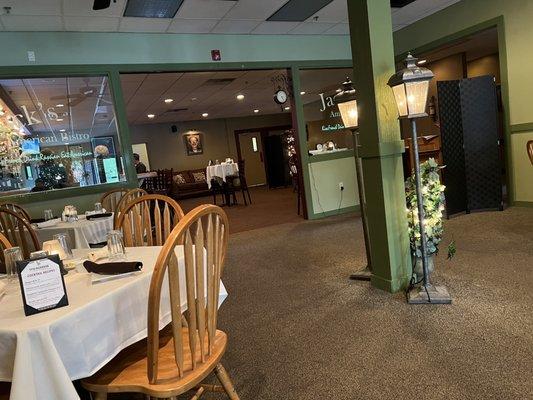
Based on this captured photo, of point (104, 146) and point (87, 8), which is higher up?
point (87, 8)

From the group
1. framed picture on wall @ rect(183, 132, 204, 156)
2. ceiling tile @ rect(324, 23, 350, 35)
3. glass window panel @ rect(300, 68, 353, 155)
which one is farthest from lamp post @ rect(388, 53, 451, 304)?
framed picture on wall @ rect(183, 132, 204, 156)

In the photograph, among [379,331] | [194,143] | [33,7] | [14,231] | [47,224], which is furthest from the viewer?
[194,143]

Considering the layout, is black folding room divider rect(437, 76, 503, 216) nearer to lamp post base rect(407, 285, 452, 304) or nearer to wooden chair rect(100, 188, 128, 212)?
lamp post base rect(407, 285, 452, 304)

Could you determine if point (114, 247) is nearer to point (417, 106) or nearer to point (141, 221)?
point (141, 221)

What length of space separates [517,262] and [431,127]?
568 centimetres

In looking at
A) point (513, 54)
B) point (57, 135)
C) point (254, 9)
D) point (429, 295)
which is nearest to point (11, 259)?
point (429, 295)

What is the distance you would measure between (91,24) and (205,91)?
158 inches

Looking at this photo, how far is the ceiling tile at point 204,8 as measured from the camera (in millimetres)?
4246

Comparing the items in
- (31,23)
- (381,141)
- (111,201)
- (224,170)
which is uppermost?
(31,23)

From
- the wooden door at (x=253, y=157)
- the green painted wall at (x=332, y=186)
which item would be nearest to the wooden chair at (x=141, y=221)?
the green painted wall at (x=332, y=186)

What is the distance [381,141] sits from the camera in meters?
2.72

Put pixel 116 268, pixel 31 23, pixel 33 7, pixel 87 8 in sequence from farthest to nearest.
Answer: pixel 31 23, pixel 87 8, pixel 33 7, pixel 116 268

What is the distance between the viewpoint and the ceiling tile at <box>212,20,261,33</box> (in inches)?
195

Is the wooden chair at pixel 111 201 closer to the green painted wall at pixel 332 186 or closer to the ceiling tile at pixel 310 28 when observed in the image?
the green painted wall at pixel 332 186
